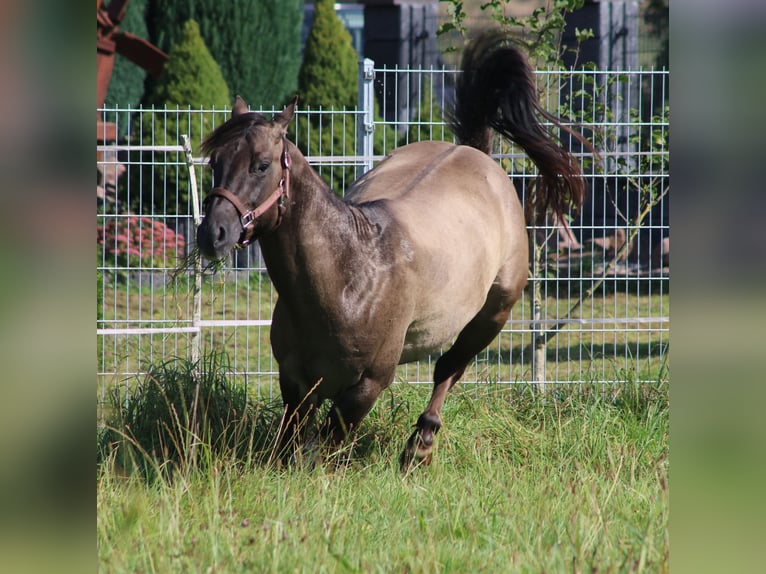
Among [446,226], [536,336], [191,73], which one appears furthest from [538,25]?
[191,73]

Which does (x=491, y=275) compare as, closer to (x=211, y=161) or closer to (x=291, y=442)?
(x=291, y=442)

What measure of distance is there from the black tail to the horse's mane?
2.18 metres

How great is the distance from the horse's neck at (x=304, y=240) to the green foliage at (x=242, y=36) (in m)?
9.80

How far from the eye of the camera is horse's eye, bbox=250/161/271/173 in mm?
3441

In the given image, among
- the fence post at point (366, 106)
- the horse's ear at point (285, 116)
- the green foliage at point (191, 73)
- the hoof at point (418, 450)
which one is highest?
the green foliage at point (191, 73)

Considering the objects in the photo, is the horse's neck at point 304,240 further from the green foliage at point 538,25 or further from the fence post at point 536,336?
the green foliage at point 538,25

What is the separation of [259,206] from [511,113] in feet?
7.62

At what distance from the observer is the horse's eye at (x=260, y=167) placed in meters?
3.44

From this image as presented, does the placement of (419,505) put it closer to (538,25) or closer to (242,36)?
(538,25)

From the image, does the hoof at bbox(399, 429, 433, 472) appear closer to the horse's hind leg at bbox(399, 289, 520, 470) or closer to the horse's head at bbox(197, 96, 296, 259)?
the horse's hind leg at bbox(399, 289, 520, 470)

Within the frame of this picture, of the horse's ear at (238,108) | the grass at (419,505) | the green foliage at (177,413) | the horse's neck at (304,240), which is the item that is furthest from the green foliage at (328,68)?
the horse's neck at (304,240)
